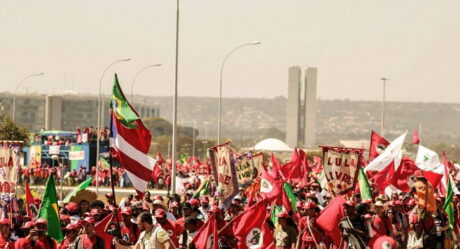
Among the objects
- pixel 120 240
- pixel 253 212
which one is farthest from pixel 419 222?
pixel 120 240

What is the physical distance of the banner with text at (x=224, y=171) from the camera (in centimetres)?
2103

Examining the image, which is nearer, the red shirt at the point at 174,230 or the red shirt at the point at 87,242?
the red shirt at the point at 87,242

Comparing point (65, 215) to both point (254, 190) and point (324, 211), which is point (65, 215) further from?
point (254, 190)

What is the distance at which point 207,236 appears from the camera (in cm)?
1384

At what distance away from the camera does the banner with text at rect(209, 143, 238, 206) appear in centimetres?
2103

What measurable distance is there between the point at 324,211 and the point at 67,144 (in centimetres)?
4652

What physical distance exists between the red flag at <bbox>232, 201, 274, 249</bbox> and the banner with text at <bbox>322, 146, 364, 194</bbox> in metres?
5.06

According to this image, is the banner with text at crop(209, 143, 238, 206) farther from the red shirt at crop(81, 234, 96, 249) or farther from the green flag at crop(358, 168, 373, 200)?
the red shirt at crop(81, 234, 96, 249)

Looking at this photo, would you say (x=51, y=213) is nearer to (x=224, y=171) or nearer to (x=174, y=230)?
(x=174, y=230)

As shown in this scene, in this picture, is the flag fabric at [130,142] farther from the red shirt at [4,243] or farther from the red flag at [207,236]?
the red shirt at [4,243]

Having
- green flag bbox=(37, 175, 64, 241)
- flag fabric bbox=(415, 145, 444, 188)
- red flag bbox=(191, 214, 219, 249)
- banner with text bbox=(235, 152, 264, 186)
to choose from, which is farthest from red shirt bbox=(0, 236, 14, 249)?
banner with text bbox=(235, 152, 264, 186)

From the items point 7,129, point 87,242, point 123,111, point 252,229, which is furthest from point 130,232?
point 7,129

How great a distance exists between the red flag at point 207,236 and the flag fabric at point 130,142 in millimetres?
2995

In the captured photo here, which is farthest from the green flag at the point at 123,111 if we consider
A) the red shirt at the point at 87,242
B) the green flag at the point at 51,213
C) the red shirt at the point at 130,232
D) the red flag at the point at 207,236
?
the red shirt at the point at 87,242
